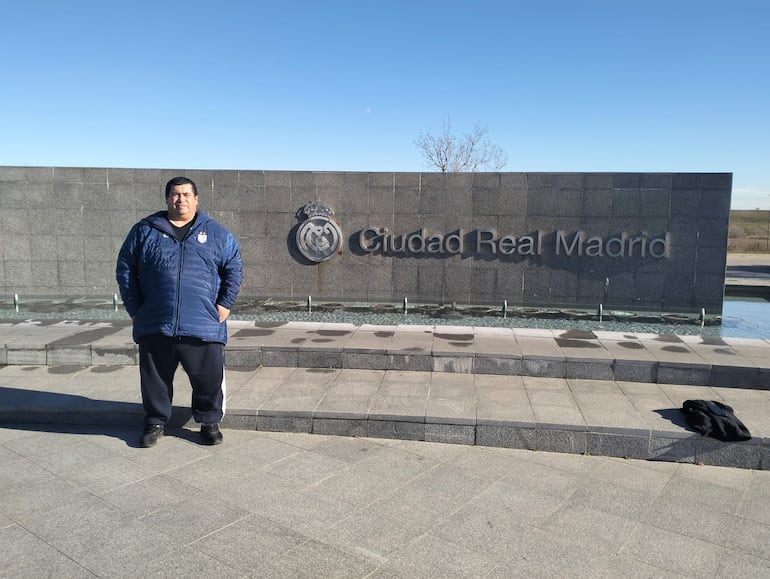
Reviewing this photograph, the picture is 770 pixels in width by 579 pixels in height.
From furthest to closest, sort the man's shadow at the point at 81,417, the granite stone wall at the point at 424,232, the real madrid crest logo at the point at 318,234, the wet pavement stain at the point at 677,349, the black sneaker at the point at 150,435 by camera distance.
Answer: the real madrid crest logo at the point at 318,234 < the granite stone wall at the point at 424,232 < the wet pavement stain at the point at 677,349 < the man's shadow at the point at 81,417 < the black sneaker at the point at 150,435

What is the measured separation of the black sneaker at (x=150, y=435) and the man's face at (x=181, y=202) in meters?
1.76

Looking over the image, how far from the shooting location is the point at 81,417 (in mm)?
5258

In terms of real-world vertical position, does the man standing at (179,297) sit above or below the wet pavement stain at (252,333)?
above

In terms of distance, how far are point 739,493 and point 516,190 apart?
7872 millimetres

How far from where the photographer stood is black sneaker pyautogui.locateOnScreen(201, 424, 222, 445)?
4.77 m

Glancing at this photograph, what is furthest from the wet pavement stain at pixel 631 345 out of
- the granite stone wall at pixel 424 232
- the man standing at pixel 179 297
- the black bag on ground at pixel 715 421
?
the man standing at pixel 179 297

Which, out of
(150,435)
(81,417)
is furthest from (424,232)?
(150,435)

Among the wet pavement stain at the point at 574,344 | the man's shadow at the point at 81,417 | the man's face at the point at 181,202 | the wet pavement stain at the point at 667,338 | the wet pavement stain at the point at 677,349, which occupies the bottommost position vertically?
the man's shadow at the point at 81,417

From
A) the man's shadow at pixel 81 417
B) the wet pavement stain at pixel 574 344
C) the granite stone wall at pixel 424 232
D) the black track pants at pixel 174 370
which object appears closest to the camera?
the black track pants at pixel 174 370

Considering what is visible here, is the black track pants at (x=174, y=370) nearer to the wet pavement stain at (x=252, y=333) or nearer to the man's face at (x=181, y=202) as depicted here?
the man's face at (x=181, y=202)

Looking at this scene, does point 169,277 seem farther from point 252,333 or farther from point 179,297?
point 252,333

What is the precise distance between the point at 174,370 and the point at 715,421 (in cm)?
458

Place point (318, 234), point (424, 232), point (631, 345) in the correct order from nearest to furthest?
point (631, 345) < point (424, 232) < point (318, 234)

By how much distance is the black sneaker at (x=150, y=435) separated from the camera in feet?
15.4
